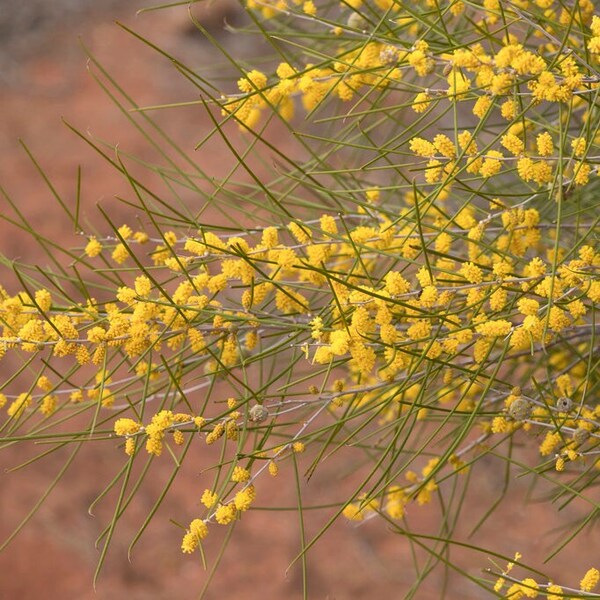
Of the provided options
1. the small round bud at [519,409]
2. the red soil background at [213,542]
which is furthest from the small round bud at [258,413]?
the red soil background at [213,542]

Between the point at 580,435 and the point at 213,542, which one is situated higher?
the point at 580,435

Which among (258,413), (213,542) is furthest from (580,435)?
(213,542)

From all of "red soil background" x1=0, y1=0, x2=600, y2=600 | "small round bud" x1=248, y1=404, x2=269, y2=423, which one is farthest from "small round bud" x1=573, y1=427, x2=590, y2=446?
"red soil background" x1=0, y1=0, x2=600, y2=600

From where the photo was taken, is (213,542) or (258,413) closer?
(258,413)

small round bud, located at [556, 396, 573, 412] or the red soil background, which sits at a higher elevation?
small round bud, located at [556, 396, 573, 412]

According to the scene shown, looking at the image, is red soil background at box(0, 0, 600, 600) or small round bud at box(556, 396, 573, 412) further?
red soil background at box(0, 0, 600, 600)

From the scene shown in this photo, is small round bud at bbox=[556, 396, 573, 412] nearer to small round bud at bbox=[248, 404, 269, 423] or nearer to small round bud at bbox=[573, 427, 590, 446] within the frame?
small round bud at bbox=[573, 427, 590, 446]

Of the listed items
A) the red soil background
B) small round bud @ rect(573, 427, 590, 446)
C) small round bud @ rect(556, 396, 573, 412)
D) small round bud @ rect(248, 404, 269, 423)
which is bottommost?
the red soil background

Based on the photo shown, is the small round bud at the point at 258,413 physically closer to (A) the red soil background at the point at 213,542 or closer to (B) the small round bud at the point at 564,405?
(B) the small round bud at the point at 564,405

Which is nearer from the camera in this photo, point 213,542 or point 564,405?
point 564,405

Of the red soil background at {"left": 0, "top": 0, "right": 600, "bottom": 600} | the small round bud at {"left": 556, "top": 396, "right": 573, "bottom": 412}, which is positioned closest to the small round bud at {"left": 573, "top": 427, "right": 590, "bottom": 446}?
the small round bud at {"left": 556, "top": 396, "right": 573, "bottom": 412}

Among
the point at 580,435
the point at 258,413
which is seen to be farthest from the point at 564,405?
the point at 258,413

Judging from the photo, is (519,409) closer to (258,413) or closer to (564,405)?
(564,405)

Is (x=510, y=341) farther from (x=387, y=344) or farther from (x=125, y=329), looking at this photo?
(x=125, y=329)
